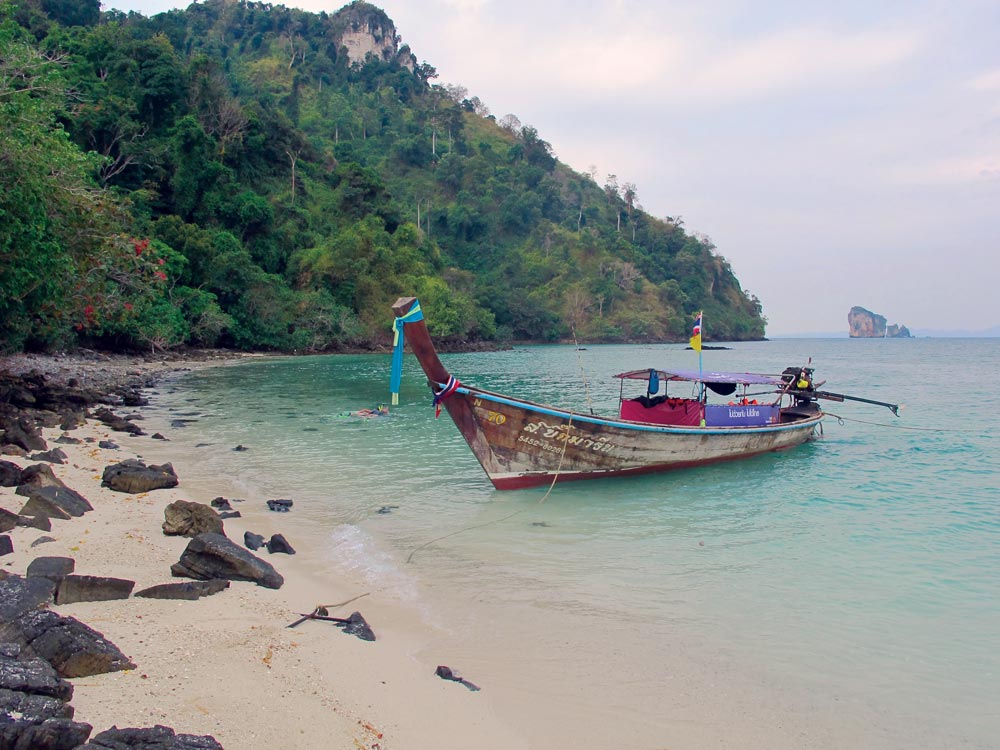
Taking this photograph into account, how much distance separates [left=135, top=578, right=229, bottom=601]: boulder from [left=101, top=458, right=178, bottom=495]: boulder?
4.21 meters

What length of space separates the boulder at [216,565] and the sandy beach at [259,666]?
4.1 inches

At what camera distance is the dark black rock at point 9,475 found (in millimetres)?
8055

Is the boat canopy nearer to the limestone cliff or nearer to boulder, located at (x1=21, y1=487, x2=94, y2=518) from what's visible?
boulder, located at (x1=21, y1=487, x2=94, y2=518)

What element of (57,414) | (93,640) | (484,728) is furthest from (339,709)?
(57,414)

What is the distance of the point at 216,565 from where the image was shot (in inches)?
245

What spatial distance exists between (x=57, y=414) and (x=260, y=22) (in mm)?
106135

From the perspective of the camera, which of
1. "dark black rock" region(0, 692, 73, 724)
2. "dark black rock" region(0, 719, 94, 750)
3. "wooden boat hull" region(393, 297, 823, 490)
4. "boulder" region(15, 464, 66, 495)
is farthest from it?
"wooden boat hull" region(393, 297, 823, 490)

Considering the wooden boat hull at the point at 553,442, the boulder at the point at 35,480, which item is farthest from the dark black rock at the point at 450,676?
the wooden boat hull at the point at 553,442

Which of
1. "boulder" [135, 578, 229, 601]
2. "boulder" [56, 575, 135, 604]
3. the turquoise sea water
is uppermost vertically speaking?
"boulder" [56, 575, 135, 604]

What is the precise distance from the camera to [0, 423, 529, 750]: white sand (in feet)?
12.6

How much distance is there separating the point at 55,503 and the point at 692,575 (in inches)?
289

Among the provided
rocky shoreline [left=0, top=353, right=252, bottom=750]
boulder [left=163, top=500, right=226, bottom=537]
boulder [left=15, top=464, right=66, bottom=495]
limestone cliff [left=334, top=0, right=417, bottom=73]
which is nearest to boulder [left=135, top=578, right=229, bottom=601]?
rocky shoreline [left=0, top=353, right=252, bottom=750]

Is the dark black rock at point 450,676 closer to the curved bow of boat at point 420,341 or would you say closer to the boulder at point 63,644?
the boulder at point 63,644

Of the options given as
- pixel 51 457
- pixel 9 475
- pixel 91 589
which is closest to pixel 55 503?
pixel 9 475
